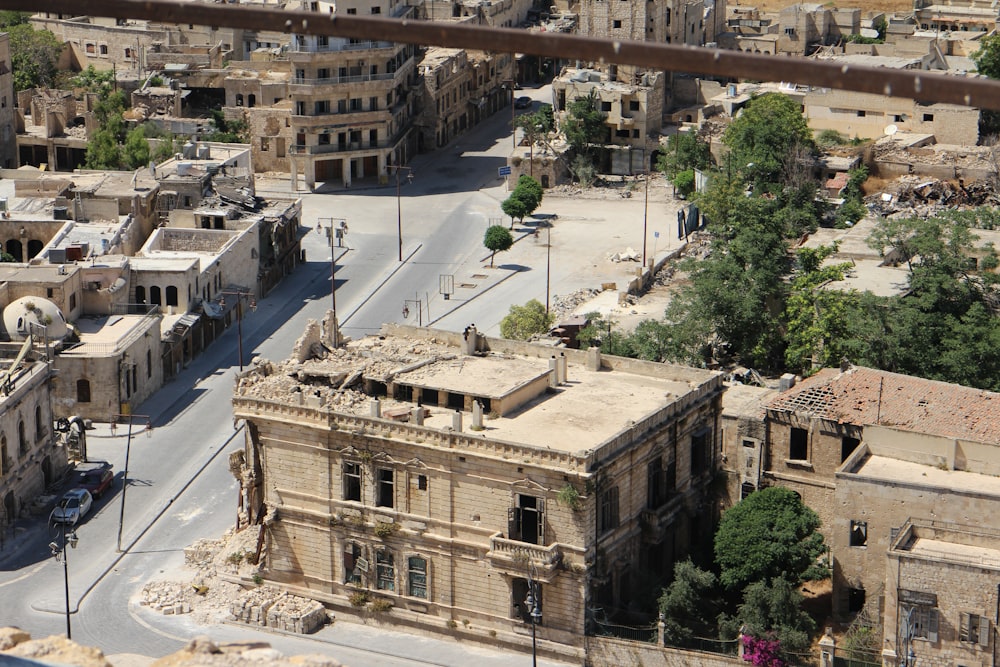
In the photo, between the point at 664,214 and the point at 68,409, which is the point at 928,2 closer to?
the point at 664,214

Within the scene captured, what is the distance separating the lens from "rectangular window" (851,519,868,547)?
58188mm

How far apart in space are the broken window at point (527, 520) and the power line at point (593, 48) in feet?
112

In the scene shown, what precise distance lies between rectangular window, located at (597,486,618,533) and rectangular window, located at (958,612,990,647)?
11.2m

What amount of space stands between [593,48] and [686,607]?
121 ft

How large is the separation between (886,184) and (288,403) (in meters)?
57.1

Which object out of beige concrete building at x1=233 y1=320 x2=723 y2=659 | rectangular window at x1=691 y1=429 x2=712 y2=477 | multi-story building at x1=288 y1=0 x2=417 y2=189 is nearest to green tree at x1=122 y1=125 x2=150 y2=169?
multi-story building at x1=288 y1=0 x2=417 y2=189

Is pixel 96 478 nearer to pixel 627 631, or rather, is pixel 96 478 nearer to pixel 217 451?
pixel 217 451

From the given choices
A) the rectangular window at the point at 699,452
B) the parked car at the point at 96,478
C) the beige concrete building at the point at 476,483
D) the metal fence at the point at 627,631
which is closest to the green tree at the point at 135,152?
the parked car at the point at 96,478

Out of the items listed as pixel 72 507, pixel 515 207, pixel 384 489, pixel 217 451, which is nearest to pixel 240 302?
pixel 217 451

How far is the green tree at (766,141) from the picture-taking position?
105 m

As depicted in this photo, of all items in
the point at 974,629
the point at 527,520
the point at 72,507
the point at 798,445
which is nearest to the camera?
the point at 974,629

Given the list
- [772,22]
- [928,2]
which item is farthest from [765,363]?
[928,2]

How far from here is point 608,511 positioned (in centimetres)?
5838

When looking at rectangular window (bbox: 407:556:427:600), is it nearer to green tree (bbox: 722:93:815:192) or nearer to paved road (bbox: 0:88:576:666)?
paved road (bbox: 0:88:576:666)
